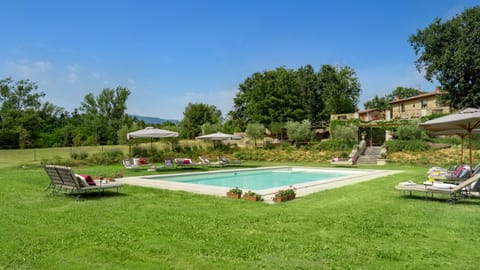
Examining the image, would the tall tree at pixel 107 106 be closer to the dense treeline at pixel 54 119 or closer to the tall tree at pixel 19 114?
the dense treeline at pixel 54 119

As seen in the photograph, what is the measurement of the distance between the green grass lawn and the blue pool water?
5.85 m

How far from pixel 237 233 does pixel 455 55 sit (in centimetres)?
2847

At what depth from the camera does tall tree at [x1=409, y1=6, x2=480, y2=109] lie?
26.5m

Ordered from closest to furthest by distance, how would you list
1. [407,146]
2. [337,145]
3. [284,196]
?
[284,196] → [407,146] → [337,145]

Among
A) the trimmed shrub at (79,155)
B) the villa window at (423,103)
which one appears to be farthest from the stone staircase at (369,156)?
the villa window at (423,103)

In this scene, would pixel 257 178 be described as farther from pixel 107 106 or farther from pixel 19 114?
pixel 107 106

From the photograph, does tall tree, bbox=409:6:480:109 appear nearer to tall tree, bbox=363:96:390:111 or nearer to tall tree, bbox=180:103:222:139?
tall tree, bbox=180:103:222:139

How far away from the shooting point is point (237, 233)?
5109mm

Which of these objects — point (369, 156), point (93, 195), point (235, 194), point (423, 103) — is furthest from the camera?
point (423, 103)

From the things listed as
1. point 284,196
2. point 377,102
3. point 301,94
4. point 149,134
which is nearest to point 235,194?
point 284,196

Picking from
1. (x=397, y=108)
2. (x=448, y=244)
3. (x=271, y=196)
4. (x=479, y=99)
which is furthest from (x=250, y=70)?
(x=448, y=244)

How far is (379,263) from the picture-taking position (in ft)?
12.6

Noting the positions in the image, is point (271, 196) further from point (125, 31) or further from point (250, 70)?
point (250, 70)

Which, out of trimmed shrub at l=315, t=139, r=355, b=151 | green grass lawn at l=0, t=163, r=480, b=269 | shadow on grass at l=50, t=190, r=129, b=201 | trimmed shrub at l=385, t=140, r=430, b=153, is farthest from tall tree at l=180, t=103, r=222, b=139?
green grass lawn at l=0, t=163, r=480, b=269
